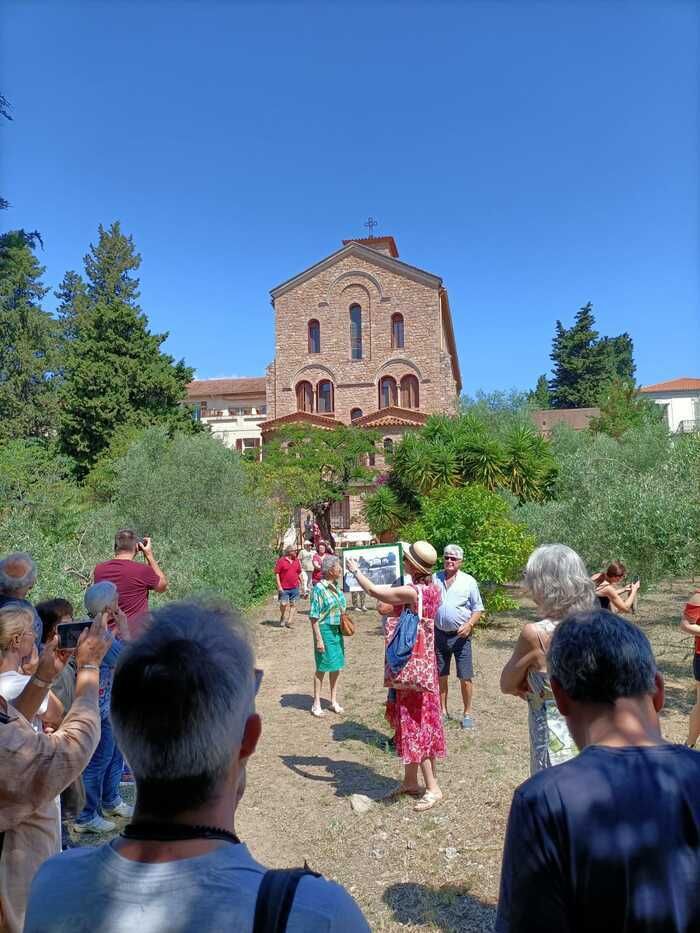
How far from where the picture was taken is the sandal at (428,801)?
15.8 feet

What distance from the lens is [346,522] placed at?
36.0 metres

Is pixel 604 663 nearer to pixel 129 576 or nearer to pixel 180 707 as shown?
pixel 180 707

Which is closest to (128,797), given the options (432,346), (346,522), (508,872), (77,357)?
(508,872)

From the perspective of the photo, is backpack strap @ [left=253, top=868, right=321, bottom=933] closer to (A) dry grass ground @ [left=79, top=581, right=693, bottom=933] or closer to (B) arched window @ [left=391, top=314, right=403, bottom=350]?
(A) dry grass ground @ [left=79, top=581, right=693, bottom=933]

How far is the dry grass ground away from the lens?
3.85 metres

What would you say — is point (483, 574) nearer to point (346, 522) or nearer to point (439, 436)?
point (439, 436)

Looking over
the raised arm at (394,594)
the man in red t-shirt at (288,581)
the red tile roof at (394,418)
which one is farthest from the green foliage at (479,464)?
→ the raised arm at (394,594)

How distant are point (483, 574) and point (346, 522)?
77.6 ft

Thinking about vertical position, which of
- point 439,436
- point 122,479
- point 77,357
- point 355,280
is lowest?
point 122,479

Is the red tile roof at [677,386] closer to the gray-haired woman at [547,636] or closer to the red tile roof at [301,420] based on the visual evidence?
the red tile roof at [301,420]

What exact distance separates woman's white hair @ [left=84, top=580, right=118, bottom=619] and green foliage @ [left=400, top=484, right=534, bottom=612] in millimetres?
10494

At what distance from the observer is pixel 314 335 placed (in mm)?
40000

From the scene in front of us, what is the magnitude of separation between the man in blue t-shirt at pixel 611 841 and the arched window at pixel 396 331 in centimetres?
3785

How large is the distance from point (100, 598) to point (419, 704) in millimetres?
2886
